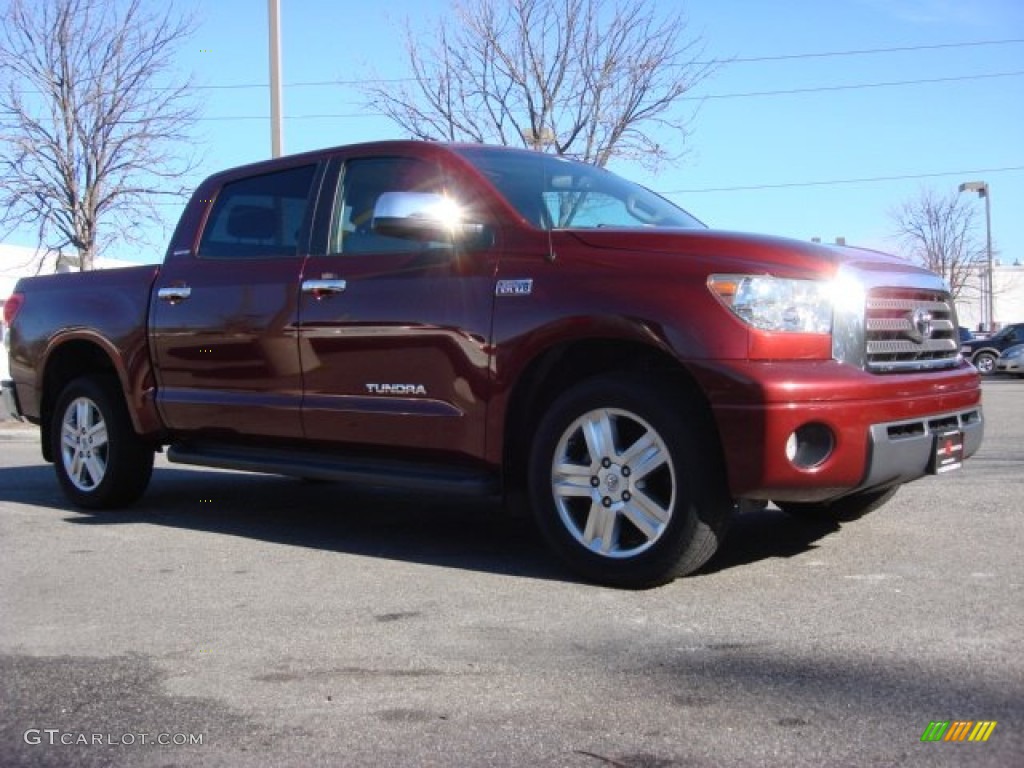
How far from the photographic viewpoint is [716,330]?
4.02 m

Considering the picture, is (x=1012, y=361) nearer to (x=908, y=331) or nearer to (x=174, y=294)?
(x=908, y=331)

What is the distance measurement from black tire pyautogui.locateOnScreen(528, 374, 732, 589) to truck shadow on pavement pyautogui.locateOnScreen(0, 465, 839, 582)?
322mm

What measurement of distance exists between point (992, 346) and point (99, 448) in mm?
28293

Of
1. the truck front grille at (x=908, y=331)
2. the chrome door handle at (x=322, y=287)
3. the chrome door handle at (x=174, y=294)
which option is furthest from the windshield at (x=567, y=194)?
the chrome door handle at (x=174, y=294)

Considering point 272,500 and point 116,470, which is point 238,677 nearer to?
point 116,470

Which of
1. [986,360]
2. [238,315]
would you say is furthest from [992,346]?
[238,315]

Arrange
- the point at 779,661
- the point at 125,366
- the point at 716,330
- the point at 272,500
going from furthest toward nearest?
1. the point at 272,500
2. the point at 125,366
3. the point at 716,330
4. the point at 779,661

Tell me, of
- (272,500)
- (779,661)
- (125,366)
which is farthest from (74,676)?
(272,500)

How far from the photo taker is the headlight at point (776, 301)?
4031 millimetres

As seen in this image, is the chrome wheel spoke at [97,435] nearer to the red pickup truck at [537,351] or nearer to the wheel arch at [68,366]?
the red pickup truck at [537,351]

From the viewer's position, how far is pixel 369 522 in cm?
616

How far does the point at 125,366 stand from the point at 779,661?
432cm

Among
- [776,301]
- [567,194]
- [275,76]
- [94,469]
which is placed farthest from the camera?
[275,76]

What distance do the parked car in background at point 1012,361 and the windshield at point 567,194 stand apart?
80.3 feet
